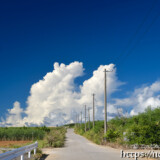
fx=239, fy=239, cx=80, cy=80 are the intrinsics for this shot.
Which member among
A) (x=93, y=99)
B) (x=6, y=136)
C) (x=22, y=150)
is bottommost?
(x=6, y=136)

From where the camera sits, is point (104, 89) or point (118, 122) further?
point (118, 122)

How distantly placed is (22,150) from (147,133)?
1324 centimetres

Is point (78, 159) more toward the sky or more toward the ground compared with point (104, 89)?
more toward the ground

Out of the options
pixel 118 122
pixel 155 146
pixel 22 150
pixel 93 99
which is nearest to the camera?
pixel 22 150

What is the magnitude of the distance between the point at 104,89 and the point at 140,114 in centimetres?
833

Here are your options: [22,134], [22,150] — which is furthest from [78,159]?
[22,134]

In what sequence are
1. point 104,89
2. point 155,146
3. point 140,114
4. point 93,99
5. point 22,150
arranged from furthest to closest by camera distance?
point 93,99
point 140,114
point 104,89
point 155,146
point 22,150

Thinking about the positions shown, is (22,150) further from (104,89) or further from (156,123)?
(104,89)

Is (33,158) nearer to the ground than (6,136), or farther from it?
farther from it

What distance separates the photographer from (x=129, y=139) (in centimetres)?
2192

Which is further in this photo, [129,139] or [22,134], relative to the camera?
[22,134]

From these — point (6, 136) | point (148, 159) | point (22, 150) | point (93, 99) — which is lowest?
point (6, 136)

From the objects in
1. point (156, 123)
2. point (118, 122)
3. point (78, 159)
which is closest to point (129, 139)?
point (156, 123)

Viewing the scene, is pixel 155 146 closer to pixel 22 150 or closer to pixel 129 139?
pixel 129 139
